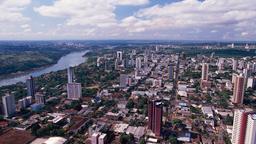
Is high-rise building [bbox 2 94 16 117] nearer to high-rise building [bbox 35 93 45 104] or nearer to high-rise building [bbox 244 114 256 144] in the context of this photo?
high-rise building [bbox 35 93 45 104]

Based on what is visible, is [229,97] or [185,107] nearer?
[185,107]

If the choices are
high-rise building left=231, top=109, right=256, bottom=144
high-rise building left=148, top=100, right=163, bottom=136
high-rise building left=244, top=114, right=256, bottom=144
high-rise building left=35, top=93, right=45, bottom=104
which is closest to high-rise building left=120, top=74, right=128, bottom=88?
high-rise building left=35, top=93, right=45, bottom=104

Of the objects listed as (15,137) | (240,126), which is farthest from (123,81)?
(240,126)

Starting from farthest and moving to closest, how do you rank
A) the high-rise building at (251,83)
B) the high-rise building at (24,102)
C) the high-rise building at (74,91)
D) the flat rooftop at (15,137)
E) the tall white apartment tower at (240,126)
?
1. the high-rise building at (251,83)
2. the high-rise building at (74,91)
3. the high-rise building at (24,102)
4. the flat rooftop at (15,137)
5. the tall white apartment tower at (240,126)

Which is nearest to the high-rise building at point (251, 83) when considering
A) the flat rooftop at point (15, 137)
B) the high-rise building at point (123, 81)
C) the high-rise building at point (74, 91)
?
the high-rise building at point (123, 81)

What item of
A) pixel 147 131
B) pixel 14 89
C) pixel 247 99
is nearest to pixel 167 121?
pixel 147 131

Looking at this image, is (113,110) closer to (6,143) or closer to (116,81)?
(6,143)

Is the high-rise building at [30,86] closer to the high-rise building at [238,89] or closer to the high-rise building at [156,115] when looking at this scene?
the high-rise building at [156,115]

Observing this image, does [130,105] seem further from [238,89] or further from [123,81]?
[238,89]
